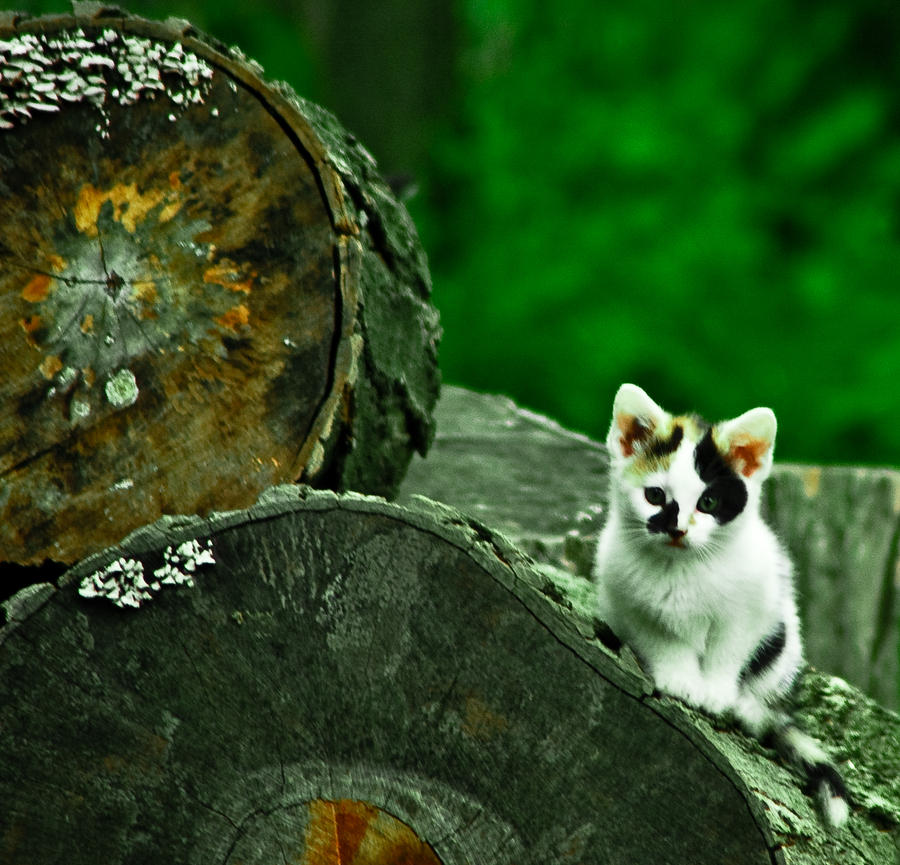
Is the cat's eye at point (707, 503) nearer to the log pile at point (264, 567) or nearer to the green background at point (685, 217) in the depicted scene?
the log pile at point (264, 567)

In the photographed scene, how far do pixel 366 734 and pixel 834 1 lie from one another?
25.4 feet

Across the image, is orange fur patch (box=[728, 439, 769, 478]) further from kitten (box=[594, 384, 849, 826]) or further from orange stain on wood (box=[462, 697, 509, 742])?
orange stain on wood (box=[462, 697, 509, 742])

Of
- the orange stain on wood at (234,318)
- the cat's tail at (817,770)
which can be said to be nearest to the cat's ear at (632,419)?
the cat's tail at (817,770)

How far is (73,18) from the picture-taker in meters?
2.55

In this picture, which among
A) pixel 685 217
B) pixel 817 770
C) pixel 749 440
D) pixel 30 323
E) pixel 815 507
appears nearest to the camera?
pixel 30 323

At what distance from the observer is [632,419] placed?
2.82 metres

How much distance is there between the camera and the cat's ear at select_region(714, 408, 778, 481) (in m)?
2.71

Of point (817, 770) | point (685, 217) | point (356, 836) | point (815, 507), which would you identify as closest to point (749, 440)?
point (817, 770)

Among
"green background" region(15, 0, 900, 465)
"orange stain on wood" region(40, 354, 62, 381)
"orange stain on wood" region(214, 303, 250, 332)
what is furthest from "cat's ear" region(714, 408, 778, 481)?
"green background" region(15, 0, 900, 465)

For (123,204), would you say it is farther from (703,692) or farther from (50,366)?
(703,692)

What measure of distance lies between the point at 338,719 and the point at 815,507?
3.47 meters

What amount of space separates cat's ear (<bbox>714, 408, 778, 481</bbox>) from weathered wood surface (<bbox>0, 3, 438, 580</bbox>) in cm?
87

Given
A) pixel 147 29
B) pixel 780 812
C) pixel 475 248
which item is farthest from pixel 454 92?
pixel 780 812

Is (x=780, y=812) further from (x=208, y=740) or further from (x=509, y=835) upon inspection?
(x=208, y=740)
